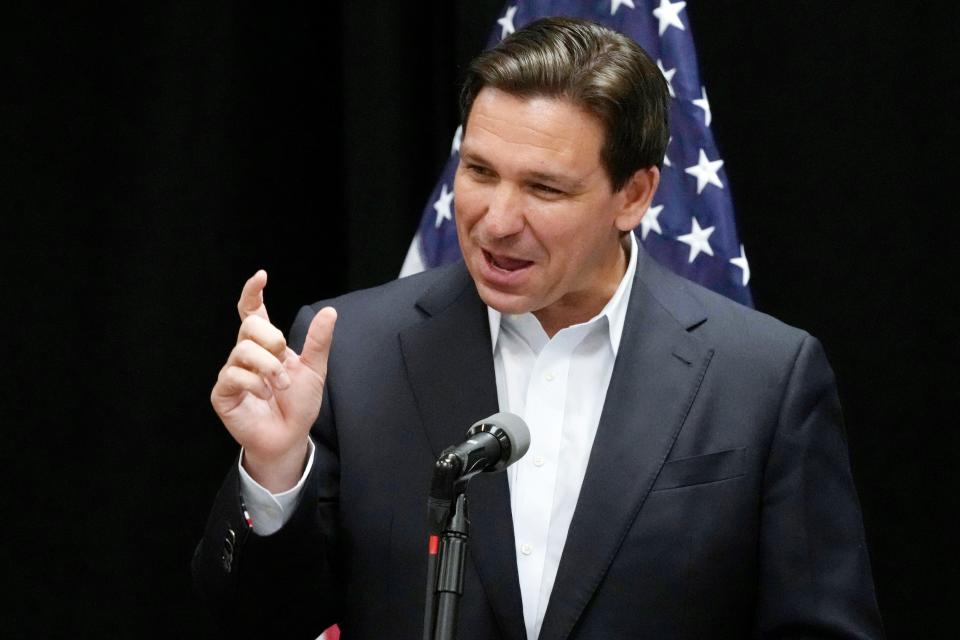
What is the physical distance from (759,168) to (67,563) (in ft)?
6.30

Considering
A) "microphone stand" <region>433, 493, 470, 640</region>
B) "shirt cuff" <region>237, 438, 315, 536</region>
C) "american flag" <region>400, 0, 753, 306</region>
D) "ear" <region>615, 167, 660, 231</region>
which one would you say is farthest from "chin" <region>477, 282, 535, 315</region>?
"american flag" <region>400, 0, 753, 306</region>

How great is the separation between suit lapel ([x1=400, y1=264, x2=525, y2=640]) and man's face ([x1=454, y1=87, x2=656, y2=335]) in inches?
5.8

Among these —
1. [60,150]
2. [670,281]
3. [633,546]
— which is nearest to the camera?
[633,546]

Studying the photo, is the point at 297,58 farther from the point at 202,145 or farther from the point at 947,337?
the point at 947,337

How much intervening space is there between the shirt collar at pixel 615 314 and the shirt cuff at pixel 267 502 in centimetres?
43

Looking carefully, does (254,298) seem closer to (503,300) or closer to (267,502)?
(267,502)

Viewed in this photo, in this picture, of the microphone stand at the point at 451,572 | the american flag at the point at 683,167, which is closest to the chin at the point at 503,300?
the microphone stand at the point at 451,572

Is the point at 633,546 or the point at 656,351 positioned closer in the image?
the point at 633,546

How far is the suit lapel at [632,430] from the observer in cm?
211

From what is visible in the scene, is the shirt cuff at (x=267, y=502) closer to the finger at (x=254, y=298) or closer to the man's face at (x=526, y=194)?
the finger at (x=254, y=298)

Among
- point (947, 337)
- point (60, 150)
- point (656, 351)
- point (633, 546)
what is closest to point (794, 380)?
point (656, 351)

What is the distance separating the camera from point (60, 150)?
3.31 metres

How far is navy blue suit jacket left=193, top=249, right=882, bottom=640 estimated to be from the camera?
2113mm

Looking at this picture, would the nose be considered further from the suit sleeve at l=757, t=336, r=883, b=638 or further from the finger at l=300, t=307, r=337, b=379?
the suit sleeve at l=757, t=336, r=883, b=638
